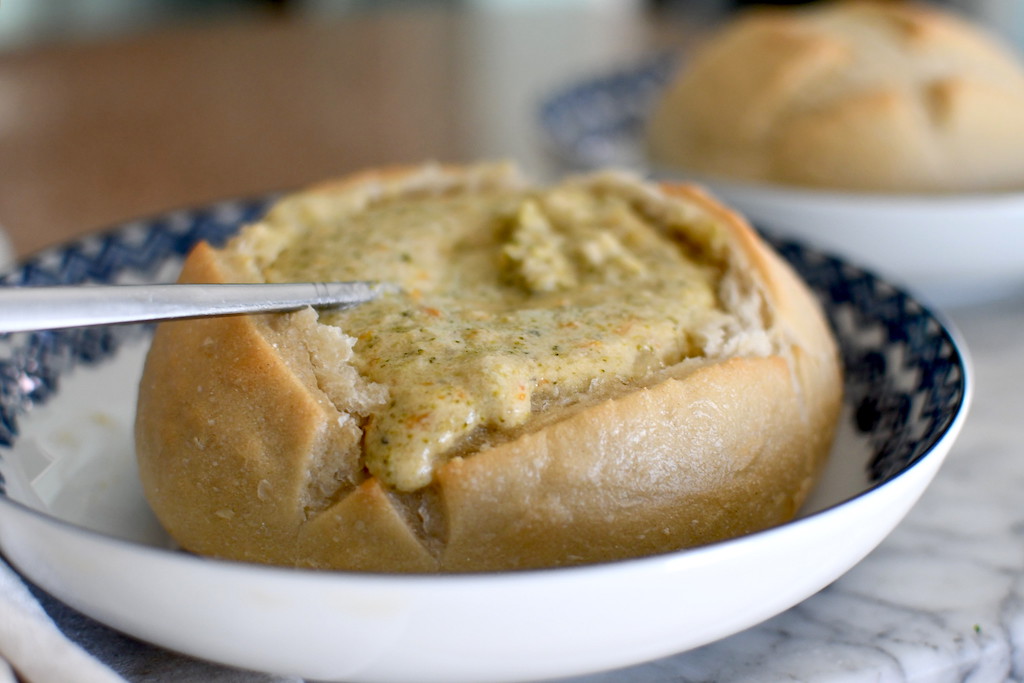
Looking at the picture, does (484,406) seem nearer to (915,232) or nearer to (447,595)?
(447,595)

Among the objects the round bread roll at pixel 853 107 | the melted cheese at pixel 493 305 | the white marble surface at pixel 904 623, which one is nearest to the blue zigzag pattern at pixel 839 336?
the white marble surface at pixel 904 623

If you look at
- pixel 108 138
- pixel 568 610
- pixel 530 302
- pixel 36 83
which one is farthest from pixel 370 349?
pixel 36 83

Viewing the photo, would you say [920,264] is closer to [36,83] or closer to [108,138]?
[108,138]

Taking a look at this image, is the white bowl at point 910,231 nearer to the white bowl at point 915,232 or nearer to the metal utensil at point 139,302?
the white bowl at point 915,232

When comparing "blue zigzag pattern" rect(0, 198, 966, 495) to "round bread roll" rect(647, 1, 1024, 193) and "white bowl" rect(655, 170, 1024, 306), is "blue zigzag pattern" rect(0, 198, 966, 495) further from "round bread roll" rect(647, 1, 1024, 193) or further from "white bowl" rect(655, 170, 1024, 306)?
"round bread roll" rect(647, 1, 1024, 193)

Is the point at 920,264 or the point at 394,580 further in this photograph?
the point at 920,264

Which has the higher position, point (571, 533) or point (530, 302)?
point (530, 302)

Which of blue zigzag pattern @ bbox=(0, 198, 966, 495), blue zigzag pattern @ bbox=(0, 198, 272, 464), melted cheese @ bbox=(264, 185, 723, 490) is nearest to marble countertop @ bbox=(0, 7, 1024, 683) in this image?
blue zigzag pattern @ bbox=(0, 198, 966, 495)
